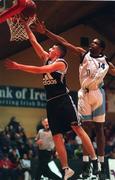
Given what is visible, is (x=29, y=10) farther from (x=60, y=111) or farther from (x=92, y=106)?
(x=92, y=106)

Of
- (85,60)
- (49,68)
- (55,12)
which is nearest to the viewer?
(49,68)

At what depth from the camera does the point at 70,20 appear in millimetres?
18250

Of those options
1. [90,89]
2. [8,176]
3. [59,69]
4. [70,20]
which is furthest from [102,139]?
[70,20]

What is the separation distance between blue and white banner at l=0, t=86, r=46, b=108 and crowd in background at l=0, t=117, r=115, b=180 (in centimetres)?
131

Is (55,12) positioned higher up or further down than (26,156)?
higher up

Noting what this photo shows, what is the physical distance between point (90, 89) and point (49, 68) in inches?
41.9

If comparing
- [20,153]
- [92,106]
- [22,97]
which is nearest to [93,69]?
[92,106]

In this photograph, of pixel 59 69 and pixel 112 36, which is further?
pixel 112 36

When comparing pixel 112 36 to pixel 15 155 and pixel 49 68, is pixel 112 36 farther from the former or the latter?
pixel 49 68

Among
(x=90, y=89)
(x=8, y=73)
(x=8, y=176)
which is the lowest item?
(x=8, y=176)

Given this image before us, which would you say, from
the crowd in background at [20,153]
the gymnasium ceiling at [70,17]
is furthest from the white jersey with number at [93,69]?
the gymnasium ceiling at [70,17]

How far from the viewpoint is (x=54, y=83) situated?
7.91 metres

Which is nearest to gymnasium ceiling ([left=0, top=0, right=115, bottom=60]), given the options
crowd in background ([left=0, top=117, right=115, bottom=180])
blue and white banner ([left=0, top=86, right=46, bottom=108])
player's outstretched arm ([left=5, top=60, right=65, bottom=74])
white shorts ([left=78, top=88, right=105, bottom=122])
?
blue and white banner ([left=0, top=86, right=46, bottom=108])

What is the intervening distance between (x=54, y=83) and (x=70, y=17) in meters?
9.95
